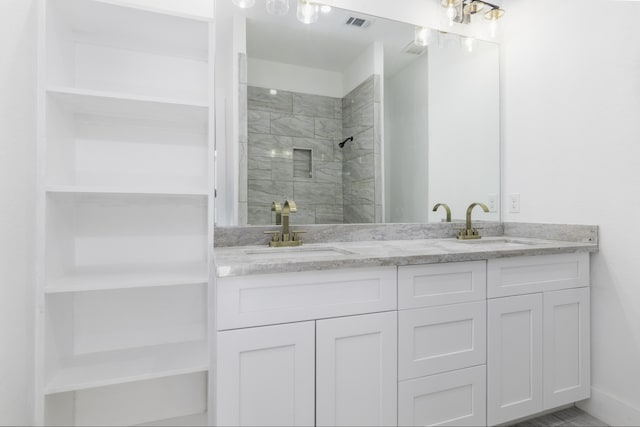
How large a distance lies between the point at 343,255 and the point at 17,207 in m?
1.13

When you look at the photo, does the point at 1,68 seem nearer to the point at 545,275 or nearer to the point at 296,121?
the point at 296,121

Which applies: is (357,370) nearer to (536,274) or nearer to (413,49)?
(536,274)

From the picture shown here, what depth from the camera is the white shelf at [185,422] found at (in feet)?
4.90

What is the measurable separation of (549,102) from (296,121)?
1348mm

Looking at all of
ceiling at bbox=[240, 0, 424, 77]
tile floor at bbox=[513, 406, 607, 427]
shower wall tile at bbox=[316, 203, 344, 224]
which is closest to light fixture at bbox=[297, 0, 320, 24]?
ceiling at bbox=[240, 0, 424, 77]

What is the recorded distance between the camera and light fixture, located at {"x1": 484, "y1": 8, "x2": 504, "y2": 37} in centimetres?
206

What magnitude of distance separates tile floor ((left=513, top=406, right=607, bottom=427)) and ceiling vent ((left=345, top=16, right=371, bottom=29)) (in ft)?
A: 6.85

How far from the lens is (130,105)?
1.29 meters

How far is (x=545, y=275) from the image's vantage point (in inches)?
59.3

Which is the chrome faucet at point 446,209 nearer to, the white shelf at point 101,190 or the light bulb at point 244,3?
the white shelf at point 101,190

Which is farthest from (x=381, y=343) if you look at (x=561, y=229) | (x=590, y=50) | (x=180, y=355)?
(x=590, y=50)

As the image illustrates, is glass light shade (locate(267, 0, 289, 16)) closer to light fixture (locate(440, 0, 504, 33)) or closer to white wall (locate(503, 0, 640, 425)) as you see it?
light fixture (locate(440, 0, 504, 33))

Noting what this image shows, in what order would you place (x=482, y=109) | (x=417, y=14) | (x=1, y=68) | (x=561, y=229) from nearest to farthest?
1. (x=1, y=68)
2. (x=561, y=229)
3. (x=417, y=14)
4. (x=482, y=109)

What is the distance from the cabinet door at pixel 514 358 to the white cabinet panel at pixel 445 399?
0.19 feet
